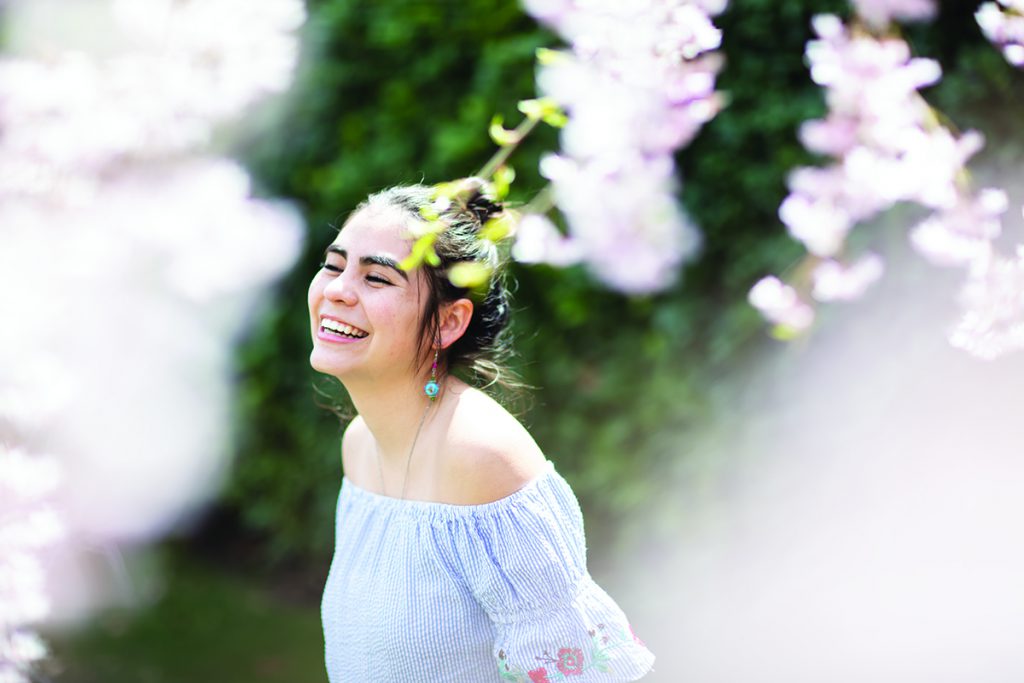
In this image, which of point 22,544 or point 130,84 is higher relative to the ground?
point 130,84

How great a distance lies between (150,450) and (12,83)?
180 cm

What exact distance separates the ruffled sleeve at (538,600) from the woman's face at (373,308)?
0.32 m

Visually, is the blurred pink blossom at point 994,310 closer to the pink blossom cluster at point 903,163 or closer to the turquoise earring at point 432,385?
Answer: the pink blossom cluster at point 903,163

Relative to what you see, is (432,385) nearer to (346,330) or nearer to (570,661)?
(346,330)

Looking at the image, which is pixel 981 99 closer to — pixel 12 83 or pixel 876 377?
pixel 876 377

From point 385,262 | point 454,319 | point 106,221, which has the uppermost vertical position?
point 385,262

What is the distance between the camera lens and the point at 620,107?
1.90 metres

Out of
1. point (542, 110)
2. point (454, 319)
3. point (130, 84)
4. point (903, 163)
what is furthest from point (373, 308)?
point (130, 84)

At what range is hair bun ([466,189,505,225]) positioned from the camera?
1801 millimetres

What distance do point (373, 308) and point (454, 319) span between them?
16 cm

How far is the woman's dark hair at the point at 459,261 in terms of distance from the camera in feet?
5.74

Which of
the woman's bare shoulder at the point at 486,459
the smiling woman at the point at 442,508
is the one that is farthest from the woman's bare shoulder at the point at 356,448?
the woman's bare shoulder at the point at 486,459

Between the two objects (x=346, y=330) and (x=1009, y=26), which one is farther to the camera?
(x=346, y=330)

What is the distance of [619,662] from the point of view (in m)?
1.62
